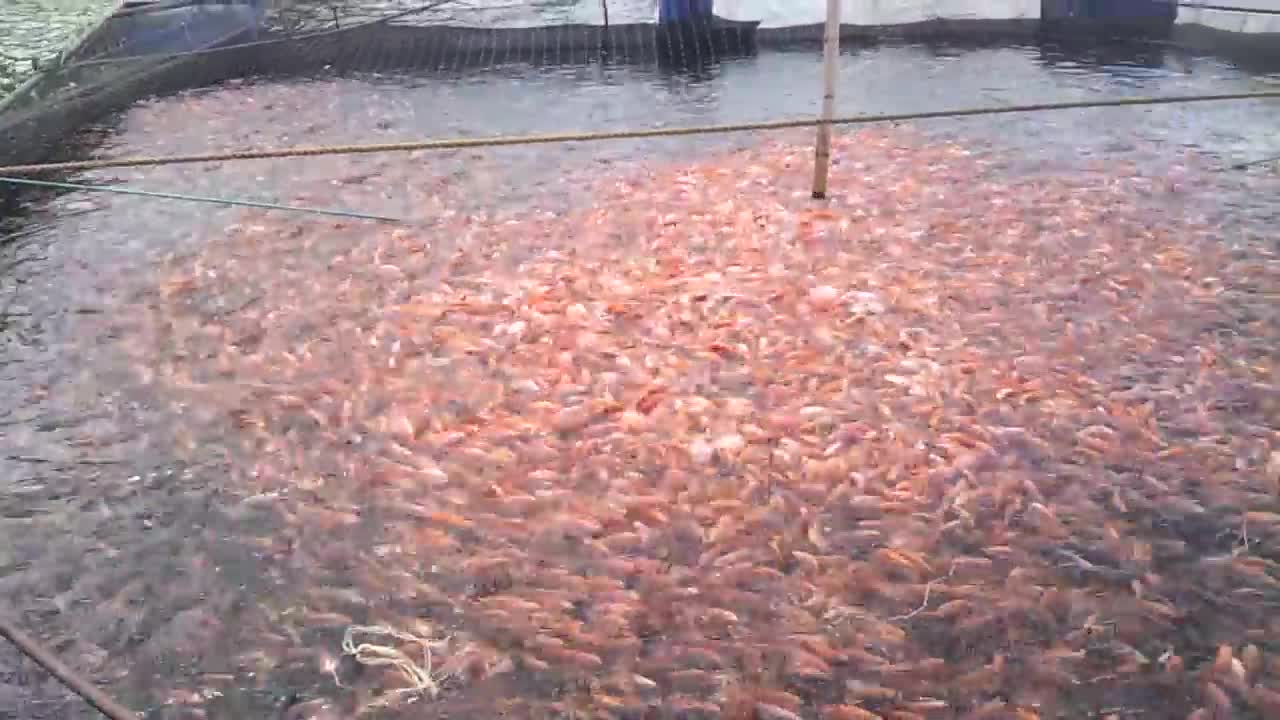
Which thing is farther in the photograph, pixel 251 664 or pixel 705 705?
pixel 251 664

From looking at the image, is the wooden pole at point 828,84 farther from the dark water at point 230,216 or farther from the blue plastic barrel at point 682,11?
the blue plastic barrel at point 682,11

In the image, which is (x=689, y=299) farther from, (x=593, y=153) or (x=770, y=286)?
(x=593, y=153)

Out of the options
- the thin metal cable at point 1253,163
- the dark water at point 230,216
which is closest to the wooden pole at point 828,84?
the dark water at point 230,216

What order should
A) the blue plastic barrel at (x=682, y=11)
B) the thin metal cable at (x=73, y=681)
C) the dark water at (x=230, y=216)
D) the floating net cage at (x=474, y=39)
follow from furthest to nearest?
1. the blue plastic barrel at (x=682, y=11)
2. the floating net cage at (x=474, y=39)
3. the dark water at (x=230, y=216)
4. the thin metal cable at (x=73, y=681)

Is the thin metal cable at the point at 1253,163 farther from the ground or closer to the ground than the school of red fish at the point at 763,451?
farther from the ground

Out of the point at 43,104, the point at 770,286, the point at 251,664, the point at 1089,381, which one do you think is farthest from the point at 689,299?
the point at 43,104

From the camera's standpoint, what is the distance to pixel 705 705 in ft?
10.0

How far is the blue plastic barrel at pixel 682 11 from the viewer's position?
11016 millimetres

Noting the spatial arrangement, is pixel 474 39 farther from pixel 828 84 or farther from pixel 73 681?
pixel 73 681

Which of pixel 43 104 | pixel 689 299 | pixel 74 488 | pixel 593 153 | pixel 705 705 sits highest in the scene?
pixel 43 104

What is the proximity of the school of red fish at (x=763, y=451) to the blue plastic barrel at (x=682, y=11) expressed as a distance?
5.19 m

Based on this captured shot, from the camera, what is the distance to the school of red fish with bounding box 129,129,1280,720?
10.5ft

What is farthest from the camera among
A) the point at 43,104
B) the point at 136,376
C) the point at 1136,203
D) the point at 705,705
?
the point at 43,104

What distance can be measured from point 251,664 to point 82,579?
0.99 meters
